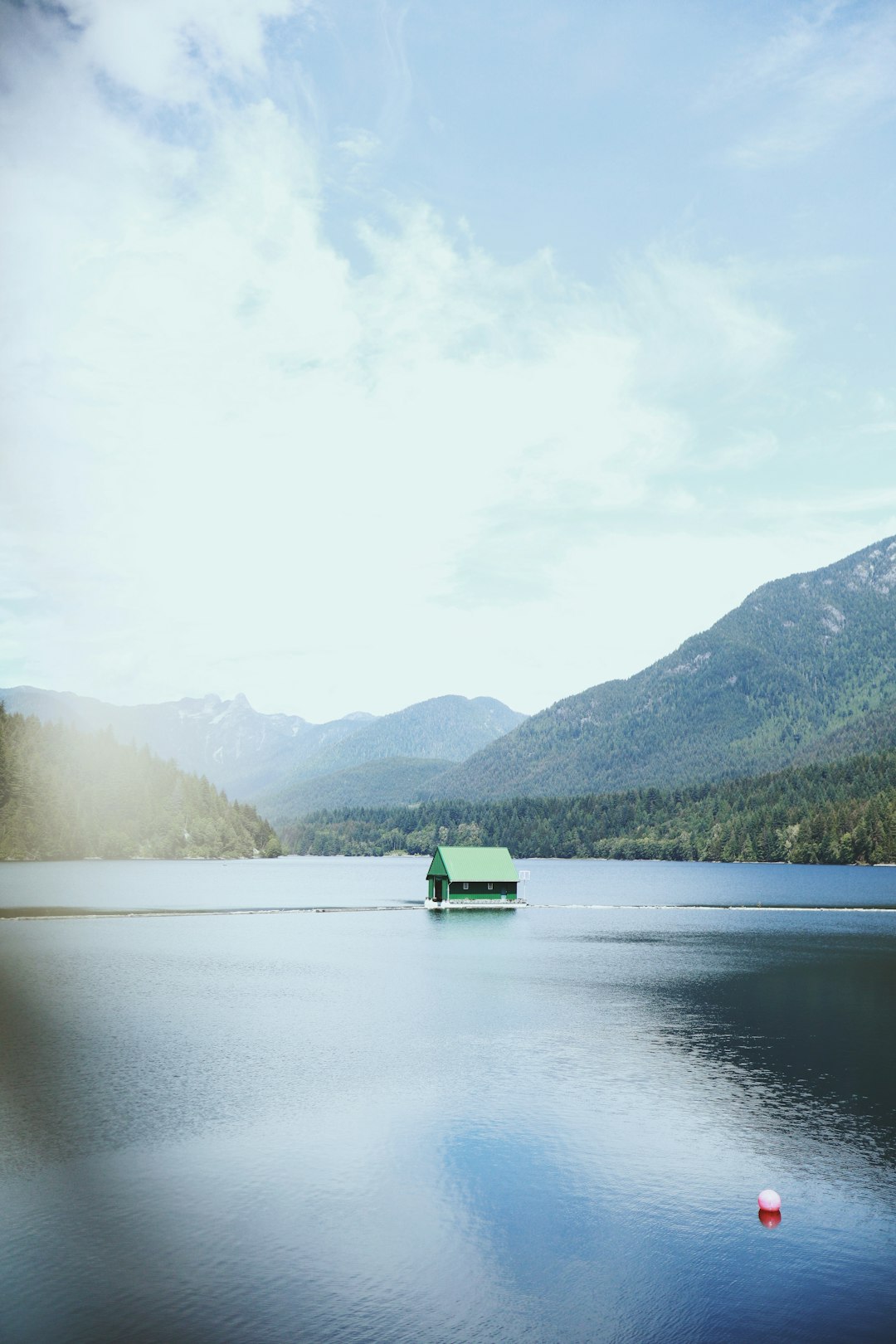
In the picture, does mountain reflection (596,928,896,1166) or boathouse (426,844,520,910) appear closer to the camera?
mountain reflection (596,928,896,1166)

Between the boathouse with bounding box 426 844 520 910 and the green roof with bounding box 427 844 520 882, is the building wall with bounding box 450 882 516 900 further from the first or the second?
the green roof with bounding box 427 844 520 882

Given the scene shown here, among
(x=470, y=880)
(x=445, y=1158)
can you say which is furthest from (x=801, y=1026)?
(x=470, y=880)

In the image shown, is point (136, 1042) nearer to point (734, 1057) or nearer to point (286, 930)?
point (734, 1057)

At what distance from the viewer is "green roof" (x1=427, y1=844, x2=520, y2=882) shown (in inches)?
5379

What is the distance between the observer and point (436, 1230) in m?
27.4

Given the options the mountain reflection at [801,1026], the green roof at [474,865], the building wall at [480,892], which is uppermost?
the green roof at [474,865]

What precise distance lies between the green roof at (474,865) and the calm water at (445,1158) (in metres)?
63.0

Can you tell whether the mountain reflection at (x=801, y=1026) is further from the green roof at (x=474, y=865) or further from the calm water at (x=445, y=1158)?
the green roof at (x=474, y=865)

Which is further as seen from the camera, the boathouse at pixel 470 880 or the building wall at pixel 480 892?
the building wall at pixel 480 892

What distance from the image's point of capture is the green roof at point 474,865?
13662cm

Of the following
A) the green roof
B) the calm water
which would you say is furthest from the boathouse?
the calm water

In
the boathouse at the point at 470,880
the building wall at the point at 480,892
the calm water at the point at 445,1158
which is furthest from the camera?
the building wall at the point at 480,892

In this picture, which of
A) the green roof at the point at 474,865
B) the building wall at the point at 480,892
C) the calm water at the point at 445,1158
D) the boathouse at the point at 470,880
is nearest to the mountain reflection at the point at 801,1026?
the calm water at the point at 445,1158

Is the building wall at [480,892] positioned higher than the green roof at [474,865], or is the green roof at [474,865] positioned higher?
the green roof at [474,865]
